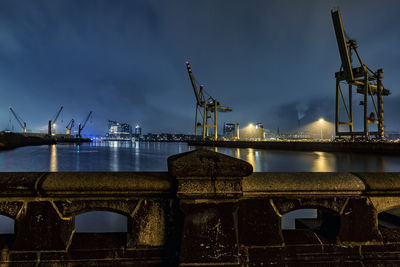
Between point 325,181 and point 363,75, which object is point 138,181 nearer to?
Answer: point 325,181

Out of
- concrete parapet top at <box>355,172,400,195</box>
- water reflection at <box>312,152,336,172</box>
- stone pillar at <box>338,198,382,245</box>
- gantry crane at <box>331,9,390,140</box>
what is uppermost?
gantry crane at <box>331,9,390,140</box>

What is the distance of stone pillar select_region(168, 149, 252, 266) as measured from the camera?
6.30 ft

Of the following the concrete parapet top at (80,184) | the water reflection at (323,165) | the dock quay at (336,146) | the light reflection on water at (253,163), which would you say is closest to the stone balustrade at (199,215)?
the concrete parapet top at (80,184)

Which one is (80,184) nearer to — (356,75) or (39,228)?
(39,228)

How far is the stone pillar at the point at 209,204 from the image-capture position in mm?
1920

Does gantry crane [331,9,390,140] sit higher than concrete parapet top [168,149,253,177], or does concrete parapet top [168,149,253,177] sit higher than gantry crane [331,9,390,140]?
gantry crane [331,9,390,140]

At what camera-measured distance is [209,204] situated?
1.98 metres

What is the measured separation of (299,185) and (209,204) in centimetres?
91

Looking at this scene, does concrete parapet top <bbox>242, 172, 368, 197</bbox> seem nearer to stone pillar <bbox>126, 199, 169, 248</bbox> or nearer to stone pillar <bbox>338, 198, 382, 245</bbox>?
stone pillar <bbox>338, 198, 382, 245</bbox>

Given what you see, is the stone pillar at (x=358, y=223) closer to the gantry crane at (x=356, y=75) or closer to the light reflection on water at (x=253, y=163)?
the light reflection on water at (x=253, y=163)

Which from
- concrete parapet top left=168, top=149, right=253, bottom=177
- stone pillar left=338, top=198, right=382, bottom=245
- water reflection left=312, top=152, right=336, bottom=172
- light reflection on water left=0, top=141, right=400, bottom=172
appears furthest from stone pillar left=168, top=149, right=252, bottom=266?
water reflection left=312, top=152, right=336, bottom=172

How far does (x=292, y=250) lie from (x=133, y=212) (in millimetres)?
1577

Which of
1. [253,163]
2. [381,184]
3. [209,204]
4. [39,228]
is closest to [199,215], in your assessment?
[209,204]

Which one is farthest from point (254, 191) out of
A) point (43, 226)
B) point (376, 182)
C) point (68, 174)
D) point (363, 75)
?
point (363, 75)
